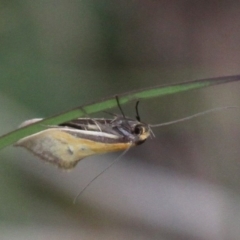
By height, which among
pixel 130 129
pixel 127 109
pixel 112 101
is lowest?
pixel 112 101

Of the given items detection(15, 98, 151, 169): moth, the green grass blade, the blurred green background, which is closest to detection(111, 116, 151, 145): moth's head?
detection(15, 98, 151, 169): moth

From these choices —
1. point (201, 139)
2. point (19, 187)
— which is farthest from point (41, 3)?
point (201, 139)

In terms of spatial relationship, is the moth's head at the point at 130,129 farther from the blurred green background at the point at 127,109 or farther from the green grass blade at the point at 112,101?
the blurred green background at the point at 127,109

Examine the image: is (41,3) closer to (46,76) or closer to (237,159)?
(46,76)

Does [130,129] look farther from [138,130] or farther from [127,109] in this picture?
[127,109]

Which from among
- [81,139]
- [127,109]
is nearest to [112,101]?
[81,139]

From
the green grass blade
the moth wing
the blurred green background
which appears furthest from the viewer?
the blurred green background

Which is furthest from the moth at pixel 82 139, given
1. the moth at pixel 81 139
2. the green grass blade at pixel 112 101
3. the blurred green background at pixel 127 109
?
the blurred green background at pixel 127 109

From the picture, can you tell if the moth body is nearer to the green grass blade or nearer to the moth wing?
the moth wing
